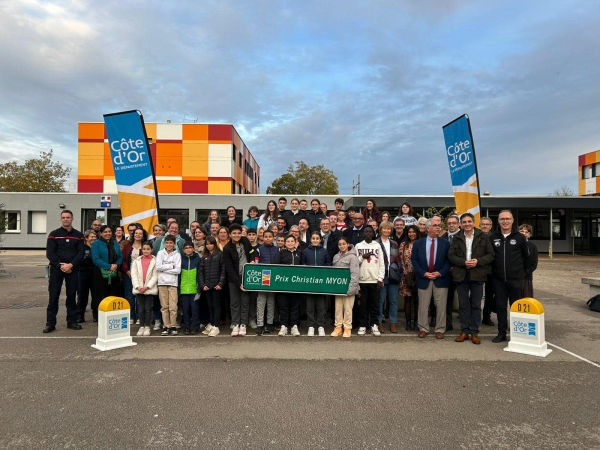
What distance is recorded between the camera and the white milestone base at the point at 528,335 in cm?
552

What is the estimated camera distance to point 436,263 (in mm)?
6383

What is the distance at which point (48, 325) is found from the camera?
6711 millimetres

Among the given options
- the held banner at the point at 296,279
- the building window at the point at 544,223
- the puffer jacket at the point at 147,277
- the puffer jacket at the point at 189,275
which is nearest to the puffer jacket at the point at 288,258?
the held banner at the point at 296,279

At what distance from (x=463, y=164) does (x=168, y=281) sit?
662 centimetres

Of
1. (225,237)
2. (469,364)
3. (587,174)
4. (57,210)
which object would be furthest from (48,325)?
(587,174)

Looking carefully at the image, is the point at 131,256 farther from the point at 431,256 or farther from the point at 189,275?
the point at 431,256

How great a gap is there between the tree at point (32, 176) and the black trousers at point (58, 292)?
45.0 meters

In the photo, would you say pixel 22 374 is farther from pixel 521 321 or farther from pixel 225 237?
pixel 521 321

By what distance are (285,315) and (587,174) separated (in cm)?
4552

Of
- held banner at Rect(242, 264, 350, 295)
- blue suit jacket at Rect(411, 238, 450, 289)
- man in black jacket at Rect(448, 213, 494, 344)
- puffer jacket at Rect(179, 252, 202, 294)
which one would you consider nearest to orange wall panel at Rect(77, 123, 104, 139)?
puffer jacket at Rect(179, 252, 202, 294)

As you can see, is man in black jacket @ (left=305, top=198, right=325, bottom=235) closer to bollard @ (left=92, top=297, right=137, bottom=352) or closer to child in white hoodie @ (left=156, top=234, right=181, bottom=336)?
child in white hoodie @ (left=156, top=234, right=181, bottom=336)

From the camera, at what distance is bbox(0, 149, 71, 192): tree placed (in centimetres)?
4303

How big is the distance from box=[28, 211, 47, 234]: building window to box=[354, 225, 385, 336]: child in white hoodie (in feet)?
93.9

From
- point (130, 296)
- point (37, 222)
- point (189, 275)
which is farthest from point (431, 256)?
point (37, 222)
